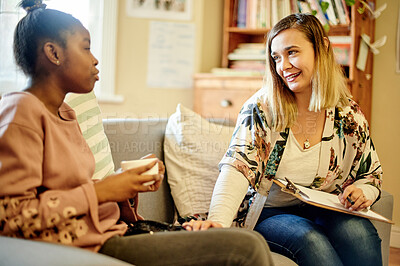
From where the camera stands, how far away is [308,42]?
1.67 m

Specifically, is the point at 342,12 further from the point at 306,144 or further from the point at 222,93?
the point at 306,144

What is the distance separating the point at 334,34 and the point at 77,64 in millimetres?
2036

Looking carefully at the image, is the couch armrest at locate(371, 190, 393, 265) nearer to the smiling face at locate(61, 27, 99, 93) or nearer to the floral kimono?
the floral kimono

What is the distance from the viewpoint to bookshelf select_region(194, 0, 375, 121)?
2695 mm

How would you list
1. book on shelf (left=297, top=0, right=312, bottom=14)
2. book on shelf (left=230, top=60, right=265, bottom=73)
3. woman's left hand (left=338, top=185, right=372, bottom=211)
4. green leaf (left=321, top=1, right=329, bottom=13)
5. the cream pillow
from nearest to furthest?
woman's left hand (left=338, top=185, right=372, bottom=211)
the cream pillow
green leaf (left=321, top=1, right=329, bottom=13)
book on shelf (left=297, top=0, right=312, bottom=14)
book on shelf (left=230, top=60, right=265, bottom=73)

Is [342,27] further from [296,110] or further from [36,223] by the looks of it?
[36,223]

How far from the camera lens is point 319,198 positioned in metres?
1.49

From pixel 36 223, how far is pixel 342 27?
2.26 metres

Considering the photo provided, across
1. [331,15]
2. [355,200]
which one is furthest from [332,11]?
[355,200]

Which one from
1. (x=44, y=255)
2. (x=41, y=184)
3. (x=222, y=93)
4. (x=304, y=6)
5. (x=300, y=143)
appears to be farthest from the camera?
(x=222, y=93)

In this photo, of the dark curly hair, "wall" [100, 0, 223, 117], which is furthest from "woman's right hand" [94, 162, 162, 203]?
"wall" [100, 0, 223, 117]

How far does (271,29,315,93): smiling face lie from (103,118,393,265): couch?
50 cm

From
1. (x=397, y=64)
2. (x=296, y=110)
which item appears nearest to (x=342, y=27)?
(x=397, y=64)

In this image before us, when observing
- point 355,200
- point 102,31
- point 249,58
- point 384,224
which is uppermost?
point 102,31
